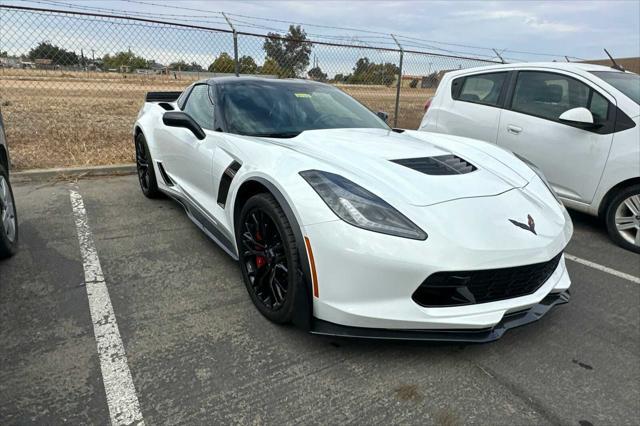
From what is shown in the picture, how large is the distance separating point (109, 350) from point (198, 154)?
1495mm

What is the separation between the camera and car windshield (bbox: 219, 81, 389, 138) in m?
3.00

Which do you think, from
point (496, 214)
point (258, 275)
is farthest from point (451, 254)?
point (258, 275)

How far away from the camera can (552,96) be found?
4391 millimetres

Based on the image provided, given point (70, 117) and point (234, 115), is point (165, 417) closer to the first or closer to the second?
point (234, 115)

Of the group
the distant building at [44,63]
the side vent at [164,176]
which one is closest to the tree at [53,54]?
the distant building at [44,63]

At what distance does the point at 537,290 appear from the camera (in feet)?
7.27

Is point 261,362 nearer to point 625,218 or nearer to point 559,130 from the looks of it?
point 625,218

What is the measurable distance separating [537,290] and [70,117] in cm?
1064

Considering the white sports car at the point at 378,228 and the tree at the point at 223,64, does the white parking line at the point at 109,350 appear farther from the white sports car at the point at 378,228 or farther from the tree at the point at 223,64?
the tree at the point at 223,64

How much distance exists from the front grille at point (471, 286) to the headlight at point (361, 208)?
22cm

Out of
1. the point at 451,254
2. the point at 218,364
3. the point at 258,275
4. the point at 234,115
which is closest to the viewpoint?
the point at 451,254

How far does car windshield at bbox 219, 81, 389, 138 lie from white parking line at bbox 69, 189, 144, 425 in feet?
4.40

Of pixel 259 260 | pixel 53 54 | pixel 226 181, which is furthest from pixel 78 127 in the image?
pixel 259 260

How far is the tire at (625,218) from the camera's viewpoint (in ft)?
12.3
